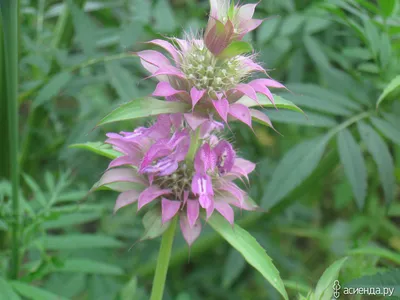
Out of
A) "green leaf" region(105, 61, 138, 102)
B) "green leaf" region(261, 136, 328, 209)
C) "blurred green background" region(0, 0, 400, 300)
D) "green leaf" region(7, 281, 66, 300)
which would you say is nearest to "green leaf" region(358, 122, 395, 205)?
"blurred green background" region(0, 0, 400, 300)

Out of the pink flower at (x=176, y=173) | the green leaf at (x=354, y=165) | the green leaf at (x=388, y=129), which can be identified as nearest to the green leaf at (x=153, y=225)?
the pink flower at (x=176, y=173)

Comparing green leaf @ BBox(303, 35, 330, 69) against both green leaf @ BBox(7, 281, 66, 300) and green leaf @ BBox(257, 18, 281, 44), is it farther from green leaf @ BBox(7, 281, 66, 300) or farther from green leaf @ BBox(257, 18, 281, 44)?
green leaf @ BBox(7, 281, 66, 300)

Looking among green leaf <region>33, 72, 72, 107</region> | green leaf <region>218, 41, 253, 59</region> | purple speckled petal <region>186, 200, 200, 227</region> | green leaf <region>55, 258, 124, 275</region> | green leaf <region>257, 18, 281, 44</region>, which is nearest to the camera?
green leaf <region>218, 41, 253, 59</region>

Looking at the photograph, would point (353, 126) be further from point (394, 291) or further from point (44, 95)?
→ point (44, 95)

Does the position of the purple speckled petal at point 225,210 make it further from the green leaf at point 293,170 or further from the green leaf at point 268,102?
the green leaf at point 293,170

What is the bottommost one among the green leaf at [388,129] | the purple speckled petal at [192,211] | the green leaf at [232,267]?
the green leaf at [232,267]

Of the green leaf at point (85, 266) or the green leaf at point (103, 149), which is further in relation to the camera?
the green leaf at point (85, 266)

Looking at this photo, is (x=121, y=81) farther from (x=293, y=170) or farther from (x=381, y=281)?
(x=381, y=281)

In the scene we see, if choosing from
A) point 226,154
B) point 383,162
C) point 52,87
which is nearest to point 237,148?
point 226,154
